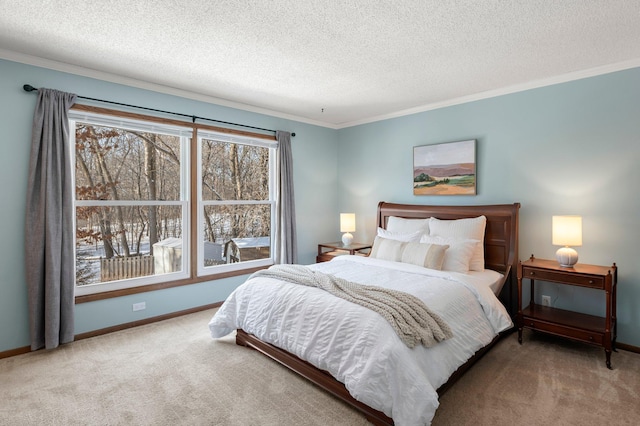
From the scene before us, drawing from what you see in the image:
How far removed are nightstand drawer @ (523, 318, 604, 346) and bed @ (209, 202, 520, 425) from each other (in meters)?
0.37

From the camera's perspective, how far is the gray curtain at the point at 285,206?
4789 mm

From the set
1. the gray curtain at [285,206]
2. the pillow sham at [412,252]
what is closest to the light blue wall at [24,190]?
the gray curtain at [285,206]

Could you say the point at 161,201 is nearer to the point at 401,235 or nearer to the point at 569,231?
the point at 401,235

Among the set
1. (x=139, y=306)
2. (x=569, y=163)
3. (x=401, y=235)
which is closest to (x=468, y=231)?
(x=401, y=235)

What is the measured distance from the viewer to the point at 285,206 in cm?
479

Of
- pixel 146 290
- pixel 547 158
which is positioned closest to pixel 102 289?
pixel 146 290

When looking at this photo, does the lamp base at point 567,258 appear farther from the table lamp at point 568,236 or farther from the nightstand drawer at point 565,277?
the nightstand drawer at point 565,277

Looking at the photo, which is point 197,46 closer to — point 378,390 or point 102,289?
point 102,289

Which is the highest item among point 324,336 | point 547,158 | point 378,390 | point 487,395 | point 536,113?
point 536,113

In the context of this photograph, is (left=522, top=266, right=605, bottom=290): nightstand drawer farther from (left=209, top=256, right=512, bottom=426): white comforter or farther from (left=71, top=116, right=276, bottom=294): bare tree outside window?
(left=71, top=116, right=276, bottom=294): bare tree outside window

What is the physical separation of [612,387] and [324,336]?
6.89 feet

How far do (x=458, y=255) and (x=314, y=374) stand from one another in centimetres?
189

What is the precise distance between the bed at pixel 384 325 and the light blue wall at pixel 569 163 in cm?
34

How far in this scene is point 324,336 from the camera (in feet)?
7.64
